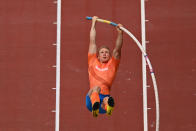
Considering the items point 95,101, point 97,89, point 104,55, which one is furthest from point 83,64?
point 95,101

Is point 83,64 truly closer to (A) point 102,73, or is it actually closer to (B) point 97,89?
(A) point 102,73

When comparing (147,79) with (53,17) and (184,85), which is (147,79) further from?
(53,17)

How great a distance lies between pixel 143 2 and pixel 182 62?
5.44 feet

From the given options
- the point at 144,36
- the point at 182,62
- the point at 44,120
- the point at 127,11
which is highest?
the point at 127,11

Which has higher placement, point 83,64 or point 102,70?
point 83,64

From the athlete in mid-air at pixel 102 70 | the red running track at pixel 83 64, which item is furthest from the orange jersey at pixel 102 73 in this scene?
the red running track at pixel 83 64

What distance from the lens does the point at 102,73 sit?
6.56 meters

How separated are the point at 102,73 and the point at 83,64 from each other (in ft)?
8.20

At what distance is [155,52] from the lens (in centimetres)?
897

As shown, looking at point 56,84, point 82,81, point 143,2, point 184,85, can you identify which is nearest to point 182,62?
point 184,85

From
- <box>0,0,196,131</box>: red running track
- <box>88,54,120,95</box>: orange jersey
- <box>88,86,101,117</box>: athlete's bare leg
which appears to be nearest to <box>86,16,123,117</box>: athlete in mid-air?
<box>88,54,120,95</box>: orange jersey

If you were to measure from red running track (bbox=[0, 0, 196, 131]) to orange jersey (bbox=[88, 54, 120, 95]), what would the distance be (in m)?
2.31

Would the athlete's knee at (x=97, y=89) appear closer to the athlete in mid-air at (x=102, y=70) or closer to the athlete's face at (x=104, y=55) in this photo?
the athlete in mid-air at (x=102, y=70)

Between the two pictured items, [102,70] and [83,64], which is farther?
[83,64]
